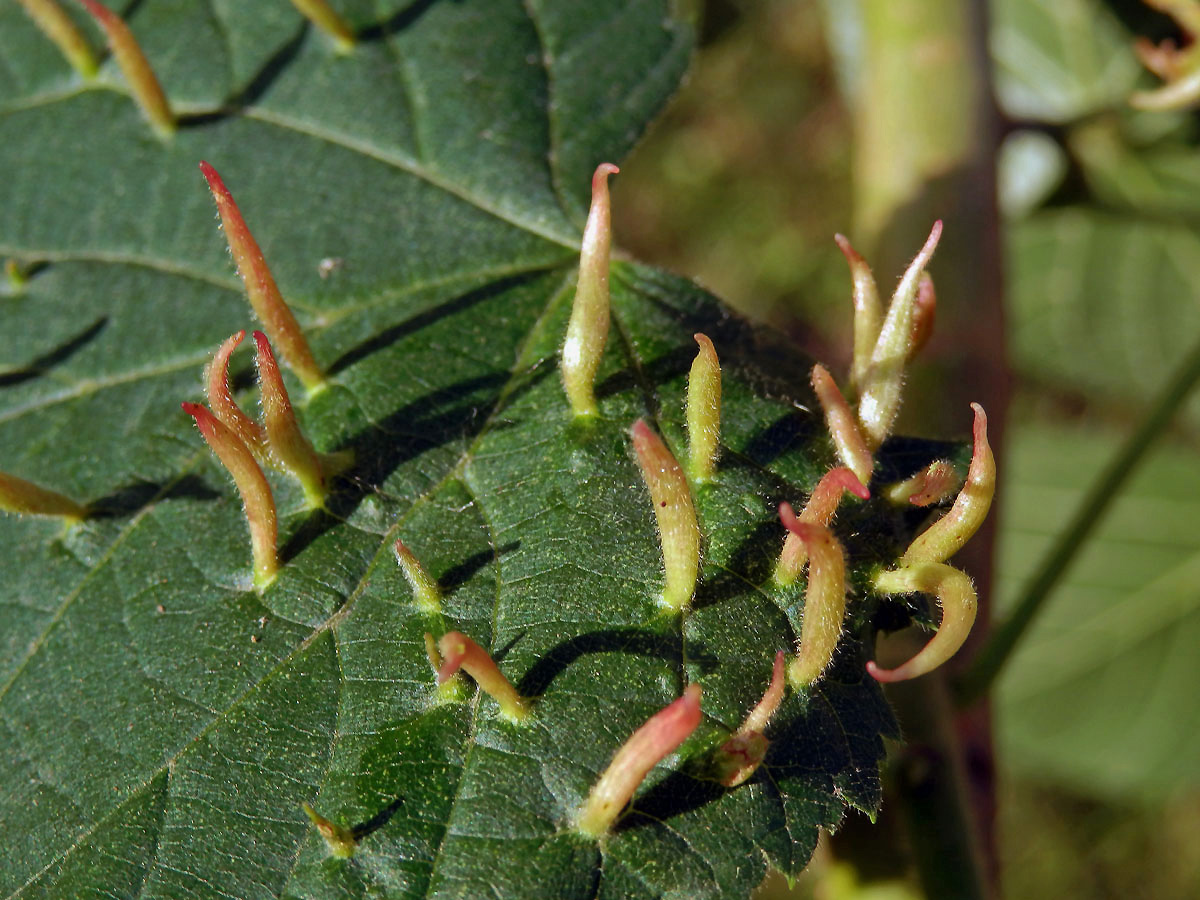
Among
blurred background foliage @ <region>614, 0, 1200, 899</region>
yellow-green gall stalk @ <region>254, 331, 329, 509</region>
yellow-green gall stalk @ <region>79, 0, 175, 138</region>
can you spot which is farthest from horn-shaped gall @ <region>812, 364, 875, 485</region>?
blurred background foliage @ <region>614, 0, 1200, 899</region>

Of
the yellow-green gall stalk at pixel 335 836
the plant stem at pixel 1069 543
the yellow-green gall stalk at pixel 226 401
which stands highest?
the yellow-green gall stalk at pixel 226 401

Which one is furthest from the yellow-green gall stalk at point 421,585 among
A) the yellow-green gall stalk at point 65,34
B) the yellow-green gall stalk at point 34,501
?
the yellow-green gall stalk at point 65,34

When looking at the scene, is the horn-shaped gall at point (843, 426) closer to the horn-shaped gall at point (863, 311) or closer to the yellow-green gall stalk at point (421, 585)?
the horn-shaped gall at point (863, 311)

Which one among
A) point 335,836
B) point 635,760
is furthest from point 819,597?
point 335,836

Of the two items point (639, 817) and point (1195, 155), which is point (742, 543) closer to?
point (639, 817)

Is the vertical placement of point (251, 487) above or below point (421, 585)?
above

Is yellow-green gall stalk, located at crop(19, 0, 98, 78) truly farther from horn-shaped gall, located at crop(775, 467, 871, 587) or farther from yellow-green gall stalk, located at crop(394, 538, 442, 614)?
horn-shaped gall, located at crop(775, 467, 871, 587)

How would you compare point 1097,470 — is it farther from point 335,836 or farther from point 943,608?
point 335,836

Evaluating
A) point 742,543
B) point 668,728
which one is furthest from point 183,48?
point 668,728
